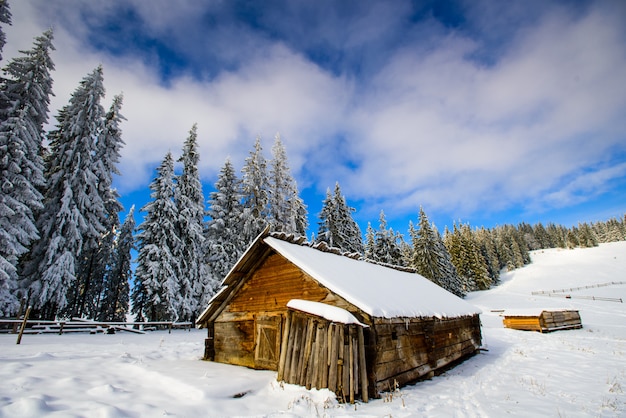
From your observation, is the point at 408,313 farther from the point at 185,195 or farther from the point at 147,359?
the point at 185,195

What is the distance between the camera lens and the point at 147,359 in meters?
11.3

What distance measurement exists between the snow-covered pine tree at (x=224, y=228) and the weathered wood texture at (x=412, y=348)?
19727 millimetres

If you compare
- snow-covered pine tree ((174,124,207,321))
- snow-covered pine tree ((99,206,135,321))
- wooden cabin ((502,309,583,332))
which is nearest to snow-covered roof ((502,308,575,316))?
wooden cabin ((502,309,583,332))

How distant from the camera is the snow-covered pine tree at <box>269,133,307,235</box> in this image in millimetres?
29391

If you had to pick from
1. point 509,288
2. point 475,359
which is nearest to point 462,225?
point 509,288

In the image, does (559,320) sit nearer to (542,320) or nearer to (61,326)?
(542,320)

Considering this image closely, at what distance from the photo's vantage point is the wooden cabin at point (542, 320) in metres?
25.3

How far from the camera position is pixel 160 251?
25.4 metres

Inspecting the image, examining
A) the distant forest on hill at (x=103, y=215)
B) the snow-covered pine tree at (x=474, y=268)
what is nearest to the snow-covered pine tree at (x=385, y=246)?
the distant forest on hill at (x=103, y=215)

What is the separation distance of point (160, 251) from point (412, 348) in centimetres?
2241

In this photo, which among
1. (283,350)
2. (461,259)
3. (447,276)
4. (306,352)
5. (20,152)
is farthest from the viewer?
(461,259)

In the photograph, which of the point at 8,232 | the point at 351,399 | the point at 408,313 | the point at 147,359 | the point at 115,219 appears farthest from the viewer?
the point at 115,219

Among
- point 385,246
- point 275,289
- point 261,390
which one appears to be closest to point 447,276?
point 385,246

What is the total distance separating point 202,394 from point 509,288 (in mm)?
74860
